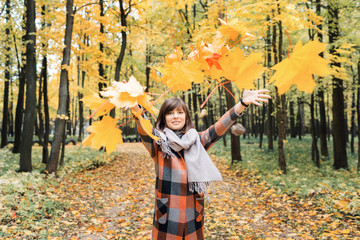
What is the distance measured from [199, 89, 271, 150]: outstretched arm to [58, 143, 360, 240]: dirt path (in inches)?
94.6

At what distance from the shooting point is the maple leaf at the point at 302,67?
681 millimetres

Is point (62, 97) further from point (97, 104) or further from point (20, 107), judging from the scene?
point (97, 104)

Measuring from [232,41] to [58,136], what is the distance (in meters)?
7.76

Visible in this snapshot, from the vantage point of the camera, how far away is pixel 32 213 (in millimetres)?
4305

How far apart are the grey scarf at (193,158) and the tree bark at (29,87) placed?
7067 mm

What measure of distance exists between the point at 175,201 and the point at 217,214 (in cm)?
356

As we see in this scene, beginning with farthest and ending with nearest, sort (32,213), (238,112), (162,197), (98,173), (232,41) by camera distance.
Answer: (98,173)
(32,213)
(162,197)
(238,112)
(232,41)

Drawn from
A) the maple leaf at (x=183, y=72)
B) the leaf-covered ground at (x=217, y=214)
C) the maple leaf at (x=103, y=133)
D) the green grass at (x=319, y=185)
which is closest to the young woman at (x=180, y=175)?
the maple leaf at (x=103, y=133)

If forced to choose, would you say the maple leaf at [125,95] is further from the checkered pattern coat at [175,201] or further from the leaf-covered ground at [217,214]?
the leaf-covered ground at [217,214]

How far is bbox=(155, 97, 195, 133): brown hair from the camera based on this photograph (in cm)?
187

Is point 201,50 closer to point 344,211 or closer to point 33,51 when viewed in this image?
point 344,211

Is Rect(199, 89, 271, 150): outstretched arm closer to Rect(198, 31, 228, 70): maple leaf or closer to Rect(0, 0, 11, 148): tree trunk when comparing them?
Rect(198, 31, 228, 70): maple leaf

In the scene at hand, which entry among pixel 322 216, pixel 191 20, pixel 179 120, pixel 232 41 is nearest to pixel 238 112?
pixel 179 120

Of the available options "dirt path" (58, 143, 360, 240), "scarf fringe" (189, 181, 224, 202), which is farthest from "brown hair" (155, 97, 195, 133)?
"dirt path" (58, 143, 360, 240)
